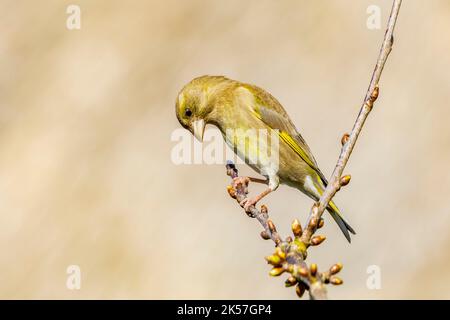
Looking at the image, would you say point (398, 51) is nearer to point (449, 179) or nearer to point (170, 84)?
point (449, 179)

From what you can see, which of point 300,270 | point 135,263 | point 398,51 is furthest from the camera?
point 398,51

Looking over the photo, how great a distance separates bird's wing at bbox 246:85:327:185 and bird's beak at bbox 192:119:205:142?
0.45m

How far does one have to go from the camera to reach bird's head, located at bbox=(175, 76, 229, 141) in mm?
5707

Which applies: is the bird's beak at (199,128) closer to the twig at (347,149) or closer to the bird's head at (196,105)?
the bird's head at (196,105)

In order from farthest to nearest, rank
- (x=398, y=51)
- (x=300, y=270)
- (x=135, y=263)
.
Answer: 1. (x=398, y=51)
2. (x=135, y=263)
3. (x=300, y=270)

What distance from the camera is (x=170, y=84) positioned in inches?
394

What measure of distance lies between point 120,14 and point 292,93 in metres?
2.72

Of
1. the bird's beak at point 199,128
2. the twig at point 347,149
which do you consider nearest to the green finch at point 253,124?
the bird's beak at point 199,128

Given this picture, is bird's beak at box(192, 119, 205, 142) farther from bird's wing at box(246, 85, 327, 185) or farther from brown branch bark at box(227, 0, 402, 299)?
brown branch bark at box(227, 0, 402, 299)

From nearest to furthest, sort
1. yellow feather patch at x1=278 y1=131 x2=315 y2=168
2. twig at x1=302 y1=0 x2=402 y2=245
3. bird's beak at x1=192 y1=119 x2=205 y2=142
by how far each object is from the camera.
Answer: twig at x1=302 y1=0 x2=402 y2=245 → bird's beak at x1=192 y1=119 x2=205 y2=142 → yellow feather patch at x1=278 y1=131 x2=315 y2=168

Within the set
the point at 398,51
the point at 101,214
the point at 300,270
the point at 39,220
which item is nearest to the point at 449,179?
the point at 398,51

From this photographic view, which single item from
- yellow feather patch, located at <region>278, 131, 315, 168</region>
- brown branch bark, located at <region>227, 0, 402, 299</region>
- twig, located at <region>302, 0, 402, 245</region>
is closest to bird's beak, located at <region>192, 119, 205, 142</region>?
yellow feather patch, located at <region>278, 131, 315, 168</region>

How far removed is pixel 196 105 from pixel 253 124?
487 mm

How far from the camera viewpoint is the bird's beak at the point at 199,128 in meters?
5.65
